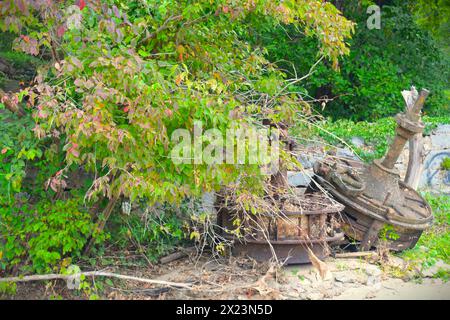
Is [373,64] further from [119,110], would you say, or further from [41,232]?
[41,232]

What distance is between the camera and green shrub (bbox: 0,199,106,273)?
5805mm

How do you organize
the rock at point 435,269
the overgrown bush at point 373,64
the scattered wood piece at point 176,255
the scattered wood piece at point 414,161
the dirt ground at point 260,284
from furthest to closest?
the overgrown bush at point 373,64 → the scattered wood piece at point 414,161 → the rock at point 435,269 → the scattered wood piece at point 176,255 → the dirt ground at point 260,284

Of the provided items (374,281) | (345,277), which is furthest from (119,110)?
(374,281)

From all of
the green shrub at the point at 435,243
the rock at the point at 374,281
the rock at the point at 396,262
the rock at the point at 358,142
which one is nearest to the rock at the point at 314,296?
the rock at the point at 374,281

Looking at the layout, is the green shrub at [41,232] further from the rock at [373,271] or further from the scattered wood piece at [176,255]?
the rock at [373,271]

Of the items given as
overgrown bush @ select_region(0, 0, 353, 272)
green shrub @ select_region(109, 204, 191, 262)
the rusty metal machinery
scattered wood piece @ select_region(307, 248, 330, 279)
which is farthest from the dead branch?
the rusty metal machinery

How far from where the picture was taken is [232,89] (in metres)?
6.65

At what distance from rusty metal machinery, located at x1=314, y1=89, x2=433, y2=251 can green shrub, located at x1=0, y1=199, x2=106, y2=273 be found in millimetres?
2973

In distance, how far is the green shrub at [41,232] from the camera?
5.80 metres

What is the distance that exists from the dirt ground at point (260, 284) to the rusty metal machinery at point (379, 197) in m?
0.49

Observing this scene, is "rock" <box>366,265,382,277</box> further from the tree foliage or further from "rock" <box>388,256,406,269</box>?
the tree foliage

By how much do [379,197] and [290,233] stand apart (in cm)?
159
